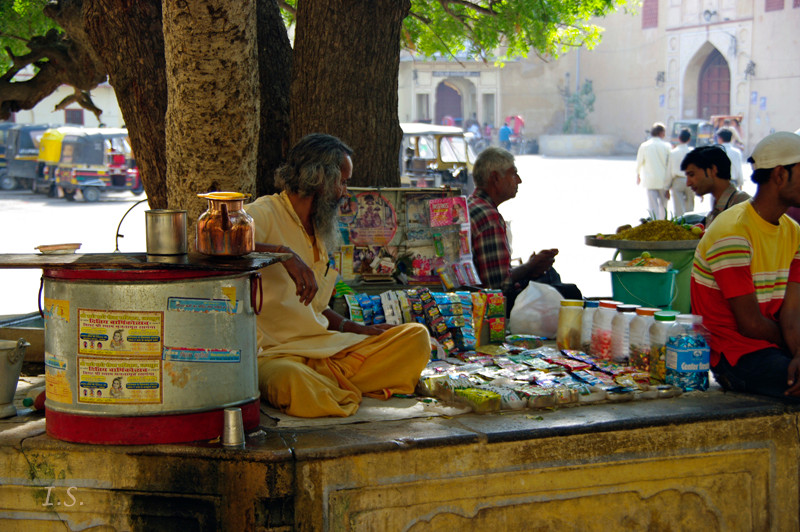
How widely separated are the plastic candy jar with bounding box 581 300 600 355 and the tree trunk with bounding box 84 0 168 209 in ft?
9.05

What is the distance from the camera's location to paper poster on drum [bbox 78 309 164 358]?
3.06 meters

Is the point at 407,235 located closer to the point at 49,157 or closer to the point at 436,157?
the point at 436,157

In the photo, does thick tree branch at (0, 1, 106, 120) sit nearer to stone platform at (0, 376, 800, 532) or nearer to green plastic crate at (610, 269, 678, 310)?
green plastic crate at (610, 269, 678, 310)

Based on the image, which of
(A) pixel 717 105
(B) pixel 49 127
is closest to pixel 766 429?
(B) pixel 49 127

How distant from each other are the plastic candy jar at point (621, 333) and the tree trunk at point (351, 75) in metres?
2.01

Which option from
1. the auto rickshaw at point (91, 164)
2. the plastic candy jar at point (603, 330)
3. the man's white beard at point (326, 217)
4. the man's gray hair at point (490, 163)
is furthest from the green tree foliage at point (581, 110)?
the man's white beard at point (326, 217)

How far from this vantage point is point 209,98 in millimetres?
4273

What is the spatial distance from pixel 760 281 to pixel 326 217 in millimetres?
2088

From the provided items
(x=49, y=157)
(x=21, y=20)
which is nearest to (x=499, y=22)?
(x=21, y=20)

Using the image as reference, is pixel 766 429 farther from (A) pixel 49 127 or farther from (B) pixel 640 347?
(A) pixel 49 127

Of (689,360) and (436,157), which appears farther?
(436,157)

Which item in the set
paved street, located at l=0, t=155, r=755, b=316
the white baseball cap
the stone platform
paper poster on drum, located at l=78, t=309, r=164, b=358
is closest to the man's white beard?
the stone platform

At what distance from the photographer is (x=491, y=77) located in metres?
44.0

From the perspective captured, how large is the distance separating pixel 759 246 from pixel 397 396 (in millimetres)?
1849
